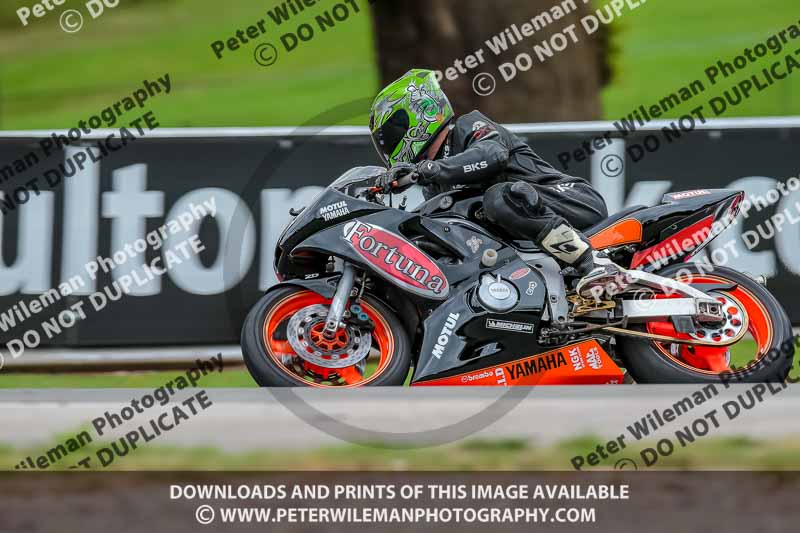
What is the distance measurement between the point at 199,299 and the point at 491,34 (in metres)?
3.05

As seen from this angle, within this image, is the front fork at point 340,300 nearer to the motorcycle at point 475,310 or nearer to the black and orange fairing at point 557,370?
the motorcycle at point 475,310

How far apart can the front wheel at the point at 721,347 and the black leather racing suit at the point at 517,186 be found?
56 cm

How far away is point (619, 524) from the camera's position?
3.62 m

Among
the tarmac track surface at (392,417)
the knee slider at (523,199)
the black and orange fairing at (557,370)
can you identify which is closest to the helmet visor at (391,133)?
the knee slider at (523,199)

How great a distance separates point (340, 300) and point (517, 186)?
107 centimetres

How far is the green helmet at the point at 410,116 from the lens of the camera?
562 cm

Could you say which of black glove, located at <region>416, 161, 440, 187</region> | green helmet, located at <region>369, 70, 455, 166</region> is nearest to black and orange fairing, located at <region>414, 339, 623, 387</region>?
black glove, located at <region>416, 161, 440, 187</region>

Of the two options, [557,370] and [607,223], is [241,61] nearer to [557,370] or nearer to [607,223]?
[607,223]

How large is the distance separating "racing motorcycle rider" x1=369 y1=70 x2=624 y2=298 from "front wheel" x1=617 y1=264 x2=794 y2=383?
40cm

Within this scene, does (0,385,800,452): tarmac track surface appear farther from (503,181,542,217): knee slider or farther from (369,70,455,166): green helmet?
(369,70,455,166): green helmet

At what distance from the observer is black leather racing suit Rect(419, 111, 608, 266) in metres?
5.41

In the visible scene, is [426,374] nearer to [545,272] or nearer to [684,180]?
[545,272]

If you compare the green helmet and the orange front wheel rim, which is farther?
the green helmet

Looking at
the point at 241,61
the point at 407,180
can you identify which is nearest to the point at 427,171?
the point at 407,180
